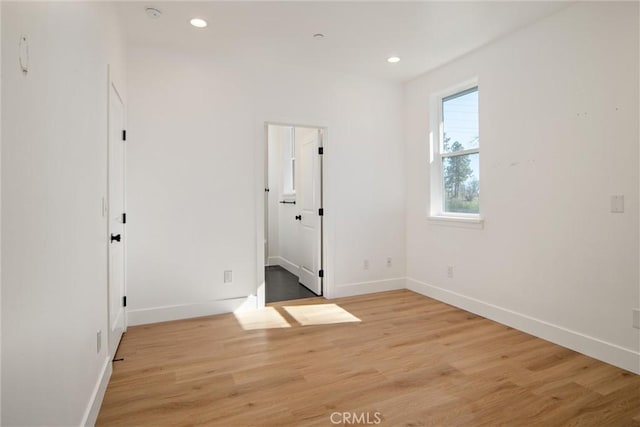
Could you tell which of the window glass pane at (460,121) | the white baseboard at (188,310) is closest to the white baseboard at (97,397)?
the white baseboard at (188,310)

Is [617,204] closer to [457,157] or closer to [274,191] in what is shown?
[457,157]

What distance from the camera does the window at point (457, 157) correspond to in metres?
3.69

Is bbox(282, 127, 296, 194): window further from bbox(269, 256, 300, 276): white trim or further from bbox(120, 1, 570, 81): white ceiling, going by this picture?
bbox(120, 1, 570, 81): white ceiling

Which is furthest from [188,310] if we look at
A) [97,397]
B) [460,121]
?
[460,121]

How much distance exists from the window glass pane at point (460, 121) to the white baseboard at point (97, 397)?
3.75 meters

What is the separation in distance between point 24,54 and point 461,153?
3717 millimetres

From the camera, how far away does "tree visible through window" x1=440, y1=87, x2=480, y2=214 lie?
3.68 metres

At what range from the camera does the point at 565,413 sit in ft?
6.27

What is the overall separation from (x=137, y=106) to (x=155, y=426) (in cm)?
273

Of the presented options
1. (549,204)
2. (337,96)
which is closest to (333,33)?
(337,96)

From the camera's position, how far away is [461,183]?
3.87 metres

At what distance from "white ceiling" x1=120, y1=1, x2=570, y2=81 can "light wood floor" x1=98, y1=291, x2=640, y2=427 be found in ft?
8.86

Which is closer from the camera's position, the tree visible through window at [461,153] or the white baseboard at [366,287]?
the tree visible through window at [461,153]

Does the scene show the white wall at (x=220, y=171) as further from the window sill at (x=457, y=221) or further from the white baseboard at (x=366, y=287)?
the window sill at (x=457, y=221)
